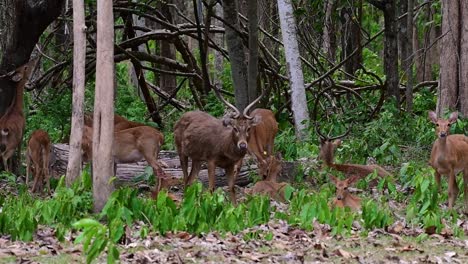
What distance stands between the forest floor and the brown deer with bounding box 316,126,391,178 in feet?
11.5

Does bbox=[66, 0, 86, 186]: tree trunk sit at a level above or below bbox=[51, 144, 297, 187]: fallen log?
above

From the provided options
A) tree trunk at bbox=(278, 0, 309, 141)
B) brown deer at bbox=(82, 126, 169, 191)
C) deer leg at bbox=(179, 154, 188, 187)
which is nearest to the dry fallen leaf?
deer leg at bbox=(179, 154, 188, 187)

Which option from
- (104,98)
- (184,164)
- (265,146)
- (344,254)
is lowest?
(344,254)

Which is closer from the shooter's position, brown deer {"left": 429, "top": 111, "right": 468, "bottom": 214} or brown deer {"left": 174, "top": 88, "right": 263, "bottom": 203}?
brown deer {"left": 429, "top": 111, "right": 468, "bottom": 214}

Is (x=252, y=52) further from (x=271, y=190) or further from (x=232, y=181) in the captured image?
(x=271, y=190)

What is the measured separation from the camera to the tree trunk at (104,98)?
31.1 ft

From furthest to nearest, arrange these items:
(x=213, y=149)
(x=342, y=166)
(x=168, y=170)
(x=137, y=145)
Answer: (x=168, y=170)
(x=137, y=145)
(x=342, y=166)
(x=213, y=149)

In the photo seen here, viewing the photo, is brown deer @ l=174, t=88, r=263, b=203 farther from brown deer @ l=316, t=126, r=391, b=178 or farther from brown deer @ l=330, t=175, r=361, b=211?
brown deer @ l=316, t=126, r=391, b=178

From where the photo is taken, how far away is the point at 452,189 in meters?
11.4

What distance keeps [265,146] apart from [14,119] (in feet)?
12.9

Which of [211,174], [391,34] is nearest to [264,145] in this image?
[211,174]

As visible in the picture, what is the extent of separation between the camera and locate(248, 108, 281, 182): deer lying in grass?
13.3 m

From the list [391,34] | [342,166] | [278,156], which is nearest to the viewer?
[342,166]

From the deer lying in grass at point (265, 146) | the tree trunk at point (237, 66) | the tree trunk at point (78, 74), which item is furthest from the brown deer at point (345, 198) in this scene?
the tree trunk at point (237, 66)
